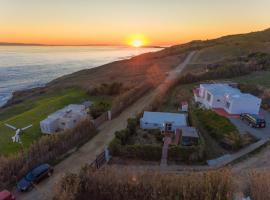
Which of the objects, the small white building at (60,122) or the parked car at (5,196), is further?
the small white building at (60,122)

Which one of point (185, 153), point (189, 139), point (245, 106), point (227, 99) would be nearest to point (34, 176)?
point (185, 153)

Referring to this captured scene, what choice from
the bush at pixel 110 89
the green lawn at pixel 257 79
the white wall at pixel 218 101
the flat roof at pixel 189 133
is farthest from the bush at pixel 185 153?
the green lawn at pixel 257 79

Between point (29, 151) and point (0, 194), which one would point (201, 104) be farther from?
point (0, 194)

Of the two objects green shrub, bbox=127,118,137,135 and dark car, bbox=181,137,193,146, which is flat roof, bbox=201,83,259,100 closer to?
dark car, bbox=181,137,193,146

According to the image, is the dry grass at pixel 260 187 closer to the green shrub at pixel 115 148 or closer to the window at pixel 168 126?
the green shrub at pixel 115 148

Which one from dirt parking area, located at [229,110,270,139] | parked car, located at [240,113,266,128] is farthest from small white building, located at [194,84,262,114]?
parked car, located at [240,113,266,128]

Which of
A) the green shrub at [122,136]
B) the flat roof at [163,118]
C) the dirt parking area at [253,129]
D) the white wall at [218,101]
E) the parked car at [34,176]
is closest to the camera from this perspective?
the parked car at [34,176]

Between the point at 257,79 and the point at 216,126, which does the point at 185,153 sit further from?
the point at 257,79

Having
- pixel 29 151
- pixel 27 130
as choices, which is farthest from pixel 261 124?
pixel 27 130
